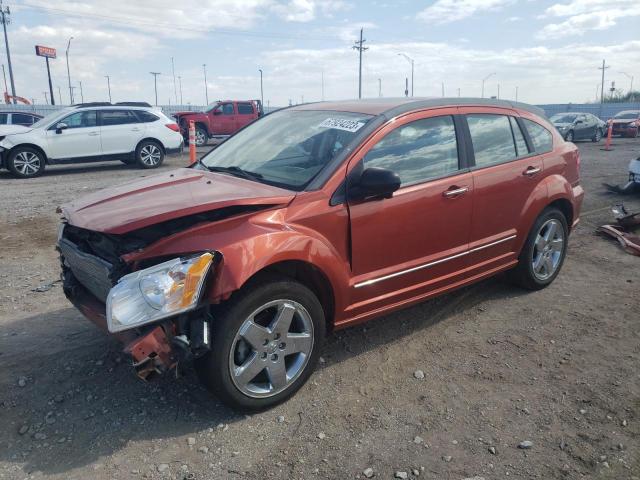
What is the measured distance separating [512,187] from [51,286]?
4.29 meters

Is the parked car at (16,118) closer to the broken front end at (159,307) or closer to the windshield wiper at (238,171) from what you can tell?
the windshield wiper at (238,171)

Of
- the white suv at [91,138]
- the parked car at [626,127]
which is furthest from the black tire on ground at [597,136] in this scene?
the white suv at [91,138]

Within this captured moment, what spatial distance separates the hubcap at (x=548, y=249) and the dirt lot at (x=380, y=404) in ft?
1.03

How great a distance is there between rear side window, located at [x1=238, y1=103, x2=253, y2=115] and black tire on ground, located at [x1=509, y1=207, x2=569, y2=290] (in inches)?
757

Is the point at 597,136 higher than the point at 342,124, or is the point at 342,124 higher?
the point at 342,124

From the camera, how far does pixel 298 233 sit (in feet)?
9.75

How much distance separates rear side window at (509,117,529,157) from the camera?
4461mm

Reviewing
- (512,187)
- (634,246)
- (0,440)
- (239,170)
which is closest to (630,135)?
(634,246)

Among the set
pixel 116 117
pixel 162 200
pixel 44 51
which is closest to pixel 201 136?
pixel 116 117

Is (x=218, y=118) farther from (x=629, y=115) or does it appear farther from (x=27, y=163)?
(x=629, y=115)

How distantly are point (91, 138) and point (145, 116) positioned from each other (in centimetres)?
157

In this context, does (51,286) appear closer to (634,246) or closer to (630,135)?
(634,246)

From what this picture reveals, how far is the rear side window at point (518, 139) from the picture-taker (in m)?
4.46

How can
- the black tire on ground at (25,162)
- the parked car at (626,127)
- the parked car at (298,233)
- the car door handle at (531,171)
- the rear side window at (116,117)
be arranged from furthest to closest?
the parked car at (626,127)
the rear side window at (116,117)
the black tire on ground at (25,162)
the car door handle at (531,171)
the parked car at (298,233)
